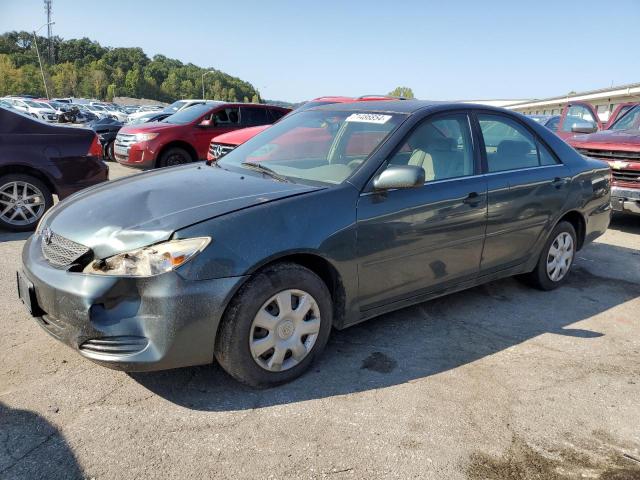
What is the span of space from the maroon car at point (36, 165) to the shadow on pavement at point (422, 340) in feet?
13.8

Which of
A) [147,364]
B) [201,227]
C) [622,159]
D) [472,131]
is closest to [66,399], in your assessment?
[147,364]

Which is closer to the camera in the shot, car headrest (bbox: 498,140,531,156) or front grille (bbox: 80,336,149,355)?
front grille (bbox: 80,336,149,355)

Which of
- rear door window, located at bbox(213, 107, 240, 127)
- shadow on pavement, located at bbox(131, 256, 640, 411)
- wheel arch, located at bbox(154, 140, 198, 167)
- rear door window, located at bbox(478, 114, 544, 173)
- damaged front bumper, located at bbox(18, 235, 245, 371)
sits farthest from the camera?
rear door window, located at bbox(213, 107, 240, 127)

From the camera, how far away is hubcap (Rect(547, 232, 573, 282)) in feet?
15.3

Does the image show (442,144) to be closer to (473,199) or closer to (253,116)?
(473,199)

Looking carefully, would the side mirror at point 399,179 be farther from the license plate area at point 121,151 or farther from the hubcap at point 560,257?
the license plate area at point 121,151

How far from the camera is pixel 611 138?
7656 millimetres

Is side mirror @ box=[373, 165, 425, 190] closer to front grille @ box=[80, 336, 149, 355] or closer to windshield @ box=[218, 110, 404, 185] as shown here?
windshield @ box=[218, 110, 404, 185]

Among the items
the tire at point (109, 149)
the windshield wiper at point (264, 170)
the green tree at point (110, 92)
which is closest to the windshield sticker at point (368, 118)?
the windshield wiper at point (264, 170)

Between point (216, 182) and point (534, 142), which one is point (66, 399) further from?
point (534, 142)

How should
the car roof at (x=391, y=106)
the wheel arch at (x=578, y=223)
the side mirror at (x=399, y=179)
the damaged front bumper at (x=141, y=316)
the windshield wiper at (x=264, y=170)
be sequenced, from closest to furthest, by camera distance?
the damaged front bumper at (x=141, y=316)
the side mirror at (x=399, y=179)
the windshield wiper at (x=264, y=170)
the car roof at (x=391, y=106)
the wheel arch at (x=578, y=223)

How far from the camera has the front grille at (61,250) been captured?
271 centimetres

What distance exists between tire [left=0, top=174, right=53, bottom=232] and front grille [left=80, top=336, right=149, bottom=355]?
4.36 meters

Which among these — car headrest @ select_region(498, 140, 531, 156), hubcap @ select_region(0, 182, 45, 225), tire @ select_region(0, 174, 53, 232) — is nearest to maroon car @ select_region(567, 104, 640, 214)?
car headrest @ select_region(498, 140, 531, 156)
